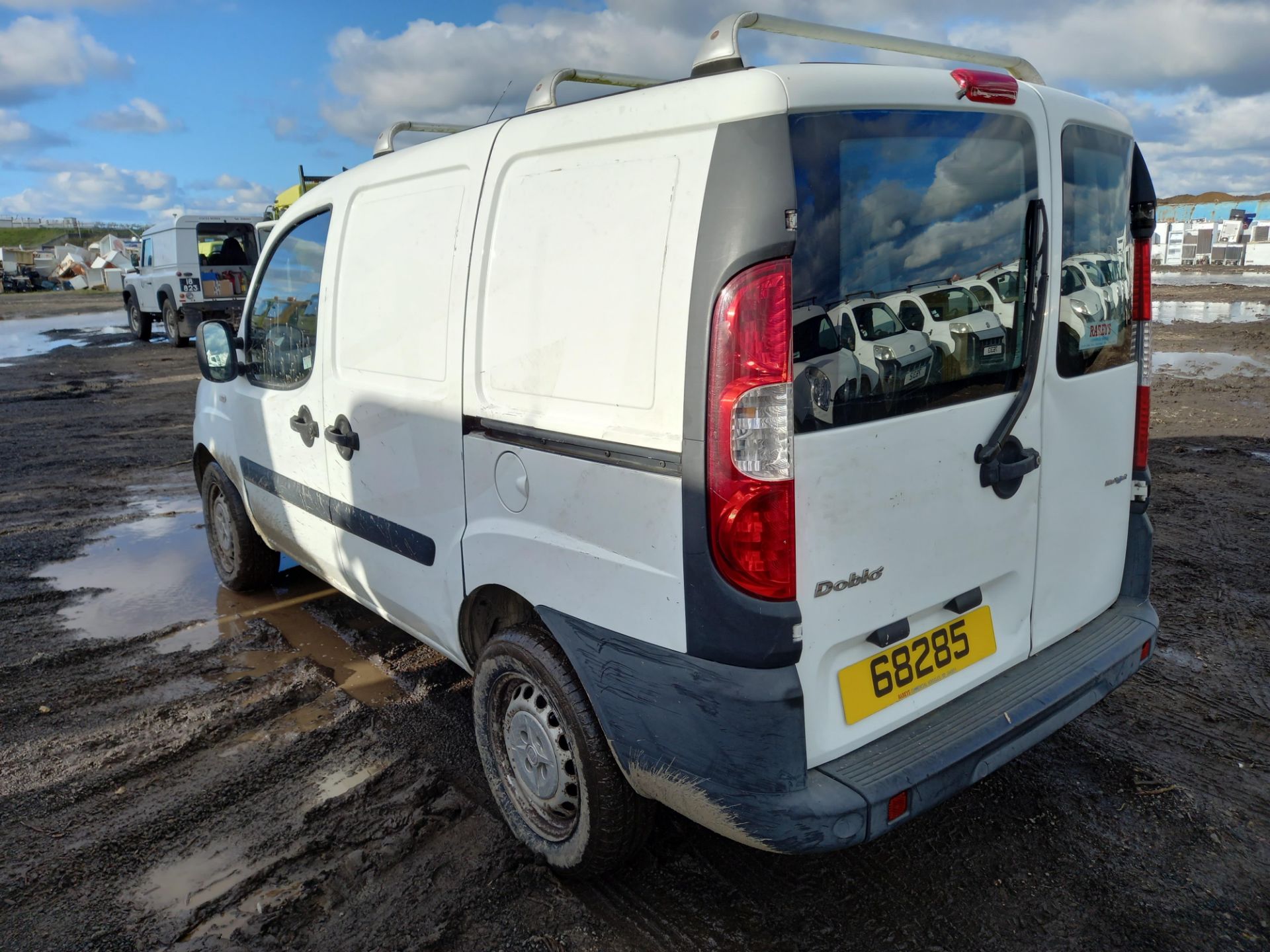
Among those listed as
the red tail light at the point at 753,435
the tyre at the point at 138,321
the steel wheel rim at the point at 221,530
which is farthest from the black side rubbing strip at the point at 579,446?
the tyre at the point at 138,321

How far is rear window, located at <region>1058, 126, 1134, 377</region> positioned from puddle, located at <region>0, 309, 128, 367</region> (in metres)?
18.6

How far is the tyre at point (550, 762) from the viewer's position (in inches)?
94.2

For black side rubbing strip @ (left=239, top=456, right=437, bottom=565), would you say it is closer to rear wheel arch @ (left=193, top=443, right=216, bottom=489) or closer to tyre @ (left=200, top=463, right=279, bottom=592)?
tyre @ (left=200, top=463, right=279, bottom=592)

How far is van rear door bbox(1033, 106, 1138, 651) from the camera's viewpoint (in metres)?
2.54

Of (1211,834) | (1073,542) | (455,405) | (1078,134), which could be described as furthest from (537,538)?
(1211,834)

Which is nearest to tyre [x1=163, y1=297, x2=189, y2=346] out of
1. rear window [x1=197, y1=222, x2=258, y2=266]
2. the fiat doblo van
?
rear window [x1=197, y1=222, x2=258, y2=266]

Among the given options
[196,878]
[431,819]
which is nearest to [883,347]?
[431,819]

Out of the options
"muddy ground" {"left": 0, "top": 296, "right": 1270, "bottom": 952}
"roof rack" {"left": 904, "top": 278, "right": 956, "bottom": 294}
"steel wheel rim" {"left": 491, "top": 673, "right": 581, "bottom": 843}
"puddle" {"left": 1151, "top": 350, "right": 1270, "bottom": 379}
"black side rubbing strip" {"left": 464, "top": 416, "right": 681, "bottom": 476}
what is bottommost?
"muddy ground" {"left": 0, "top": 296, "right": 1270, "bottom": 952}

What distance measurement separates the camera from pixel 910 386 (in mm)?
2162

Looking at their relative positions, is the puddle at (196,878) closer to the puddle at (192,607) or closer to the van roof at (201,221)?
the puddle at (192,607)

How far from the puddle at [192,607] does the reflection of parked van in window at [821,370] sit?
2.52 meters

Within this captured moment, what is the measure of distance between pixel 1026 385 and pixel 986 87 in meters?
→ 0.77

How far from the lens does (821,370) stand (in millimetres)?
1993

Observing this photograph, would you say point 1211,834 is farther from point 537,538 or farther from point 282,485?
point 282,485
